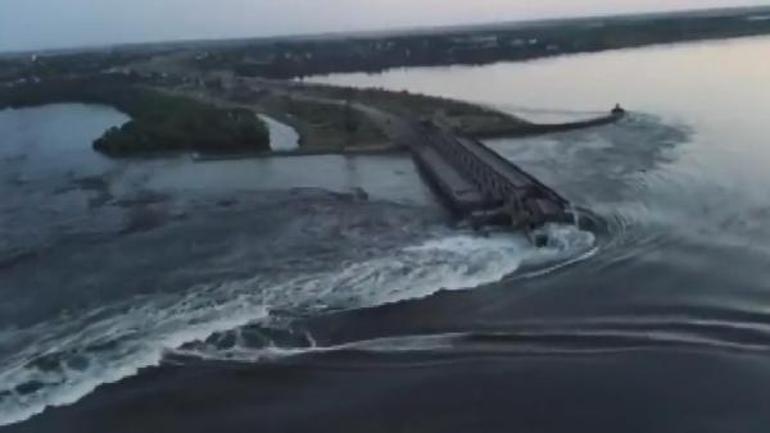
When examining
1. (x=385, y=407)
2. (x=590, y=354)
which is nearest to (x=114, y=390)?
(x=385, y=407)

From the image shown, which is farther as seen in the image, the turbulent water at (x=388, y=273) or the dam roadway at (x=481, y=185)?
the dam roadway at (x=481, y=185)

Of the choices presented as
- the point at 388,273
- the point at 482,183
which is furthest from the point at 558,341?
the point at 482,183

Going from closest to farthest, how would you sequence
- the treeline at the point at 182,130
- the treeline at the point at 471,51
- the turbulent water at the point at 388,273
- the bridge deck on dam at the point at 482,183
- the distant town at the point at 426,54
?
the turbulent water at the point at 388,273
the bridge deck on dam at the point at 482,183
the treeline at the point at 182,130
the distant town at the point at 426,54
the treeline at the point at 471,51

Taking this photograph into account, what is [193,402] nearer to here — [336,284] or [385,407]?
[385,407]

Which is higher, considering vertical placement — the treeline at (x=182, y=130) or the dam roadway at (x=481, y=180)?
the treeline at (x=182, y=130)

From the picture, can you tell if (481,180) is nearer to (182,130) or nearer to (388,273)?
(388,273)

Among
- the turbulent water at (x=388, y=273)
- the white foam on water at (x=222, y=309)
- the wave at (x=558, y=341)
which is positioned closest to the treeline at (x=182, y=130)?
the turbulent water at (x=388, y=273)

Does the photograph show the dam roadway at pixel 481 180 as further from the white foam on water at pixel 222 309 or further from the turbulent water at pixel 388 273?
the white foam on water at pixel 222 309

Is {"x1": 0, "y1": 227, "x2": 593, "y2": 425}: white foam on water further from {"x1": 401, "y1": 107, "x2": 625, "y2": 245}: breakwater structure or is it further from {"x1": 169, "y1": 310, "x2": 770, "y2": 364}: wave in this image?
{"x1": 401, "y1": 107, "x2": 625, "y2": 245}: breakwater structure

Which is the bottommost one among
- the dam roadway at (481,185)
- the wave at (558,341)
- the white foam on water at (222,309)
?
the wave at (558,341)
